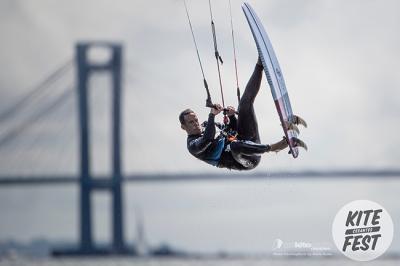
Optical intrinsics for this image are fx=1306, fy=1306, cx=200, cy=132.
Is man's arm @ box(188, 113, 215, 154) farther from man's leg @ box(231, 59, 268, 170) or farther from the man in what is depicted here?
man's leg @ box(231, 59, 268, 170)

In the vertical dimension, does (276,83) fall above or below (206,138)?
above

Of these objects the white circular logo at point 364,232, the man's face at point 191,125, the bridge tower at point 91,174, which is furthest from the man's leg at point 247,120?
the bridge tower at point 91,174

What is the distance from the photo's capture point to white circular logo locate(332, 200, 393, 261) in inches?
370

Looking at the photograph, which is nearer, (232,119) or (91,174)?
(232,119)

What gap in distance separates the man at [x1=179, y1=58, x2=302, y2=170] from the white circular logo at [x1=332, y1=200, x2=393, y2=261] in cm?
189

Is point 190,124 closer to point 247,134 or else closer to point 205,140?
point 205,140

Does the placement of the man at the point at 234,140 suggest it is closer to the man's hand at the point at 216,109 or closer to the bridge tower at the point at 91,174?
the man's hand at the point at 216,109

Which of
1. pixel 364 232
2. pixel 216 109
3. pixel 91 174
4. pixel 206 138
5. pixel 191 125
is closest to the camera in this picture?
pixel 216 109

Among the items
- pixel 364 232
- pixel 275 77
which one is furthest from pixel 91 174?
pixel 275 77

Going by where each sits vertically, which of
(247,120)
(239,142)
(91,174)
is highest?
(91,174)

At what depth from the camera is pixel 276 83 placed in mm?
7918

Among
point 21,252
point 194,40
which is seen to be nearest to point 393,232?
point 194,40

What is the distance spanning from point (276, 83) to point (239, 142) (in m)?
0.58

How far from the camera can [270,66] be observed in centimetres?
794
